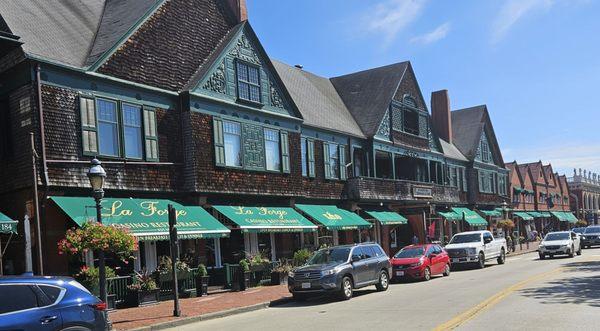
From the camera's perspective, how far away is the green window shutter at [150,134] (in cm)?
1975

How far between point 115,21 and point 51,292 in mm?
14449

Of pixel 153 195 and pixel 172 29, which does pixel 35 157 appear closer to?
pixel 153 195

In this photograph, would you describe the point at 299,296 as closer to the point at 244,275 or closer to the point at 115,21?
the point at 244,275

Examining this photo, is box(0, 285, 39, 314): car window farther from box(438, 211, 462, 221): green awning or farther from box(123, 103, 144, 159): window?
box(438, 211, 462, 221): green awning

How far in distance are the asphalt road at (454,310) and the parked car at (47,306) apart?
4.33 meters

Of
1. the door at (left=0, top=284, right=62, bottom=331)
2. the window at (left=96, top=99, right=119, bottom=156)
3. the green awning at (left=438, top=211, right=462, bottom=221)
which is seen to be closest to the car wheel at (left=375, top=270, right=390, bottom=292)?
the window at (left=96, top=99, right=119, bottom=156)

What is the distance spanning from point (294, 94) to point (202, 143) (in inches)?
441

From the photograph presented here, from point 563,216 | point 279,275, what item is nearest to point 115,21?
point 279,275

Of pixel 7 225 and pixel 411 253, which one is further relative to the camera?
pixel 411 253

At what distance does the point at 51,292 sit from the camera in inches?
339

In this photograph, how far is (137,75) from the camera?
19781 mm

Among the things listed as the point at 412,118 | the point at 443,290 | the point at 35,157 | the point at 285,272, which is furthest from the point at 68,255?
the point at 412,118

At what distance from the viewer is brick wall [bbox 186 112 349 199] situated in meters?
21.2

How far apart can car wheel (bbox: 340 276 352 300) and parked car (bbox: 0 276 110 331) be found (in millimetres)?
9383
